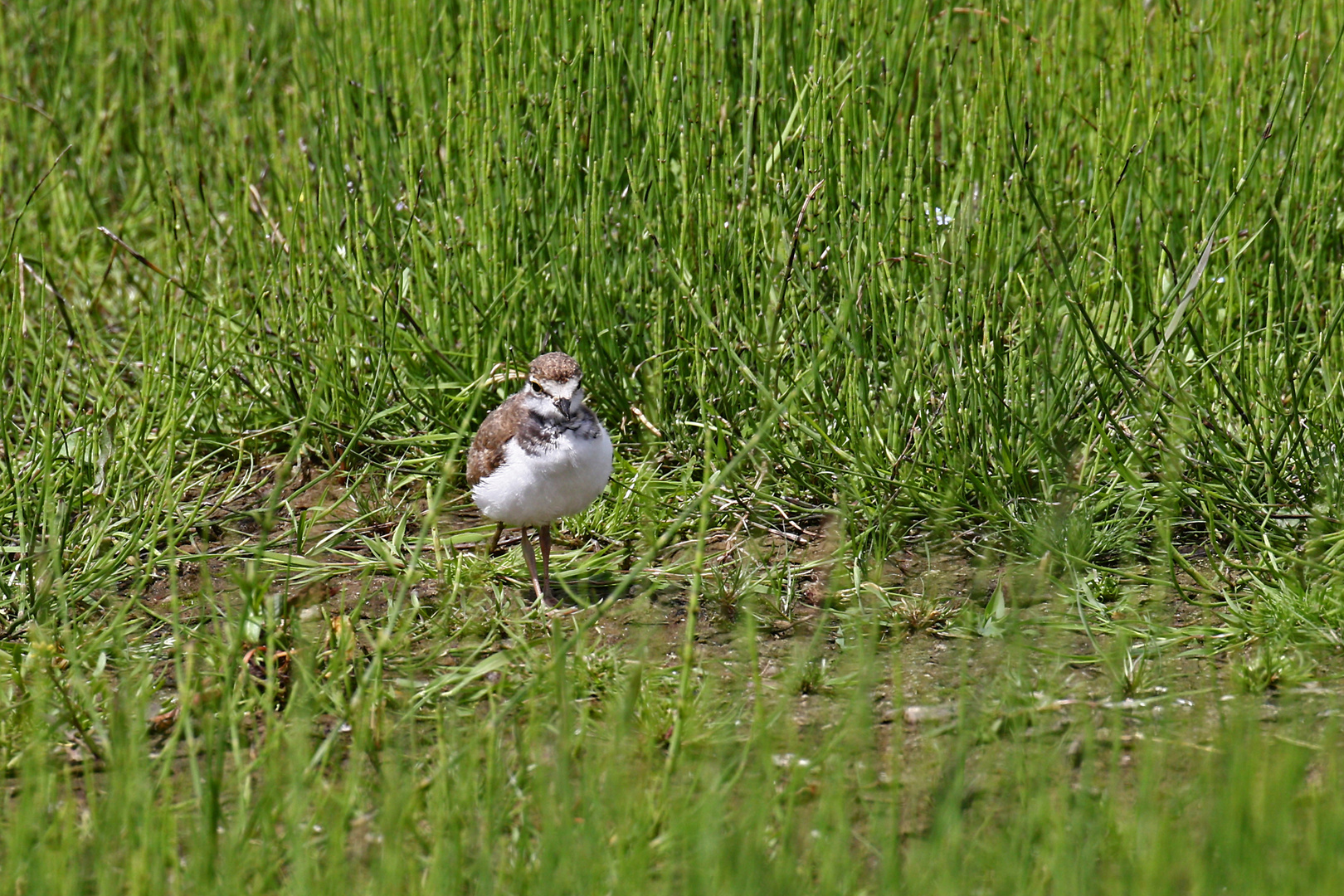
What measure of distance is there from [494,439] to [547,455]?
0.35 m

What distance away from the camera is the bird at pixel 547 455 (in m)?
4.19

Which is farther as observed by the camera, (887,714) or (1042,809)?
(887,714)

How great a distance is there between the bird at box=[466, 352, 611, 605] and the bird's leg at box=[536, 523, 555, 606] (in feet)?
0.47

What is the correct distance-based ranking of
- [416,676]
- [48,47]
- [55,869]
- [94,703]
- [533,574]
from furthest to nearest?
[48,47]
[533,574]
[416,676]
[94,703]
[55,869]

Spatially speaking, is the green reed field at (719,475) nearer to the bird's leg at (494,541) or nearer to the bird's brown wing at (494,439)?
the bird's leg at (494,541)

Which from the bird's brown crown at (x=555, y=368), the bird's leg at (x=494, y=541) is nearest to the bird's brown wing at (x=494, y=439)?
→ the bird's brown crown at (x=555, y=368)

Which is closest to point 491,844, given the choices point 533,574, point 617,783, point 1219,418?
point 617,783

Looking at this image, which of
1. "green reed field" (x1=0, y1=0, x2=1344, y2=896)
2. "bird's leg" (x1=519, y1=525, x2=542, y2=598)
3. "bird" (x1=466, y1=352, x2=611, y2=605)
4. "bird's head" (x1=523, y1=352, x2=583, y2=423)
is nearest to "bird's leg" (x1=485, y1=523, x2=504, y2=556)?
"green reed field" (x1=0, y1=0, x2=1344, y2=896)

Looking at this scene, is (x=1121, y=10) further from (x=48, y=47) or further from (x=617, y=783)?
(x=48, y=47)

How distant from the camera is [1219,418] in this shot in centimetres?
472

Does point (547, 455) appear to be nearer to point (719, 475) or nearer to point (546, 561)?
point (546, 561)

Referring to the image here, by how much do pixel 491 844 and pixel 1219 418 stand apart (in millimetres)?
3110

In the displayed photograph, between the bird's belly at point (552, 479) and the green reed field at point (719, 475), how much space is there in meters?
0.34

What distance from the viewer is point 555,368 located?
4254mm
